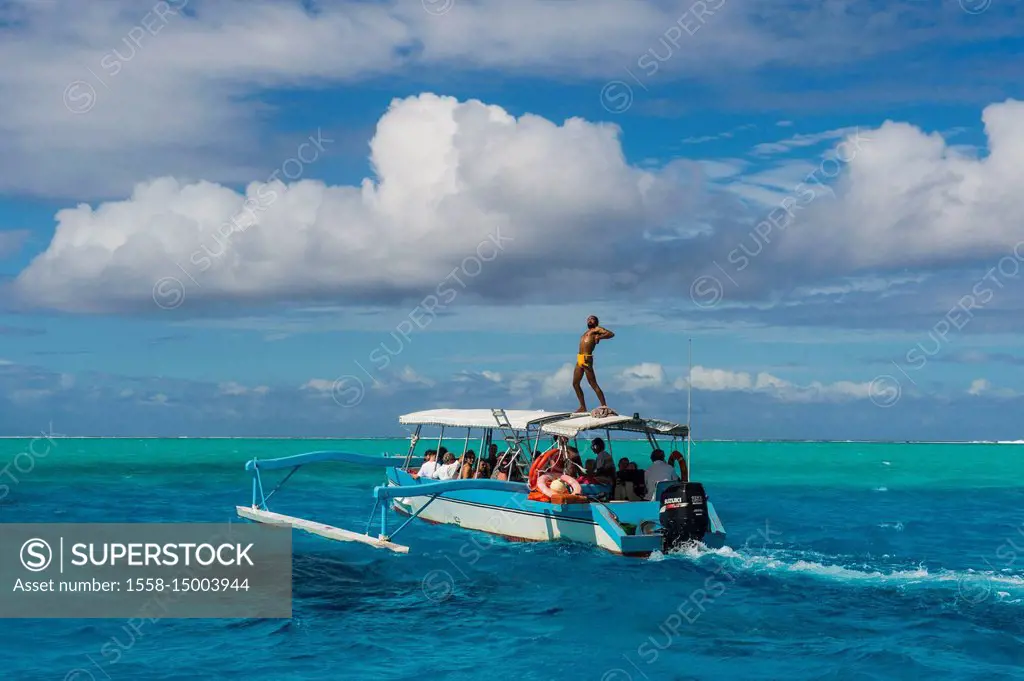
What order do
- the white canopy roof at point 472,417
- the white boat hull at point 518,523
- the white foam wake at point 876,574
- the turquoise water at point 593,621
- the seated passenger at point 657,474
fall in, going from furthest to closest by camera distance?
the white canopy roof at point 472,417 → the seated passenger at point 657,474 → the white boat hull at point 518,523 → the white foam wake at point 876,574 → the turquoise water at point 593,621

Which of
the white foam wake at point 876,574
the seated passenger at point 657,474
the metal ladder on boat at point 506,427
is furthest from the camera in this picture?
the metal ladder on boat at point 506,427

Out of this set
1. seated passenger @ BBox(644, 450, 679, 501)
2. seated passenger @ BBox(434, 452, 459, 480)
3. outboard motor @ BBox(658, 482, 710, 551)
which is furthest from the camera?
seated passenger @ BBox(434, 452, 459, 480)

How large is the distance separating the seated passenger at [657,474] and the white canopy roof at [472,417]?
278 centimetres

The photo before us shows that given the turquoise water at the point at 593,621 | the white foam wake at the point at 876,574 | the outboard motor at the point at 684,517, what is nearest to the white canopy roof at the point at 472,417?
the turquoise water at the point at 593,621

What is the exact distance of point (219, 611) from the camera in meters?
16.7

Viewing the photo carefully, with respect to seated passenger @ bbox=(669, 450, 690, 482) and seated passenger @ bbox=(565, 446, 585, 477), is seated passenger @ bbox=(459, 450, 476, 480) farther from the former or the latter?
seated passenger @ bbox=(669, 450, 690, 482)

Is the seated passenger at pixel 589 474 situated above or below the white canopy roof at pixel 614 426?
below

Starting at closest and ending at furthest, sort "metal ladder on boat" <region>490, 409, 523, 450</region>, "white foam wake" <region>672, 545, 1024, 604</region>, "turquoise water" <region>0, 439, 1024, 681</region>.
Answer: "turquoise water" <region>0, 439, 1024, 681</region>
"white foam wake" <region>672, 545, 1024, 604</region>
"metal ladder on boat" <region>490, 409, 523, 450</region>

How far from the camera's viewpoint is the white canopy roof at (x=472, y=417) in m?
23.8

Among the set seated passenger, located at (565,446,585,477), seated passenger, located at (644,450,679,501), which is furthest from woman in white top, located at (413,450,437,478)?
seated passenger, located at (644,450,679,501)

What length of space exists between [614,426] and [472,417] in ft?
18.5

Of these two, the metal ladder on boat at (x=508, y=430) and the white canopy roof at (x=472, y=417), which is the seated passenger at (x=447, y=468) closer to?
the white canopy roof at (x=472, y=417)

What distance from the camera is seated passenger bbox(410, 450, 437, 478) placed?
27.7 meters

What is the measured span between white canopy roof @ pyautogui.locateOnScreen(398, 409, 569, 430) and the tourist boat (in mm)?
41
